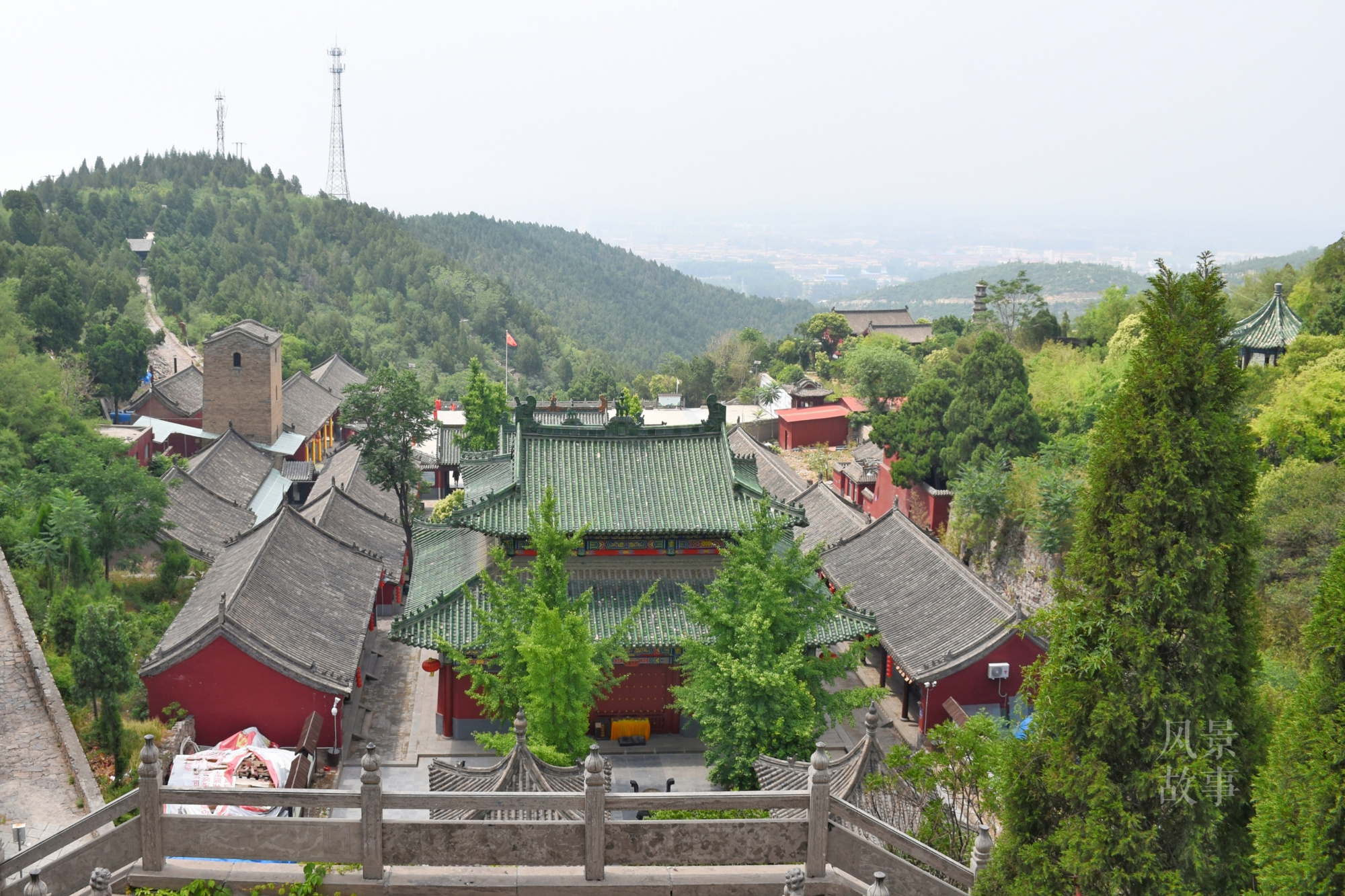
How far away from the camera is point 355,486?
1544 inches

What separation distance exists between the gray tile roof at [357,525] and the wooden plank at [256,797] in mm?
19548

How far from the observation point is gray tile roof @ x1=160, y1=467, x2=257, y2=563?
1208 inches

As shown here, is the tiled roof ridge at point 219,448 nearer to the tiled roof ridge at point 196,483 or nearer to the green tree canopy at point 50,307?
the tiled roof ridge at point 196,483

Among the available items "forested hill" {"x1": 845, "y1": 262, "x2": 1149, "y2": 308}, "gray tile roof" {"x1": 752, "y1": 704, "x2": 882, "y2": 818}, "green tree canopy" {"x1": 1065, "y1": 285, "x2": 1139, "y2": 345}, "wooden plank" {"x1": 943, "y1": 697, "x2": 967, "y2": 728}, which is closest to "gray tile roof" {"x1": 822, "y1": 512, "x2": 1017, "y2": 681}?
"wooden plank" {"x1": 943, "y1": 697, "x2": 967, "y2": 728}

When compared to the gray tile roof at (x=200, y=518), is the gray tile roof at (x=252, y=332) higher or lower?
higher

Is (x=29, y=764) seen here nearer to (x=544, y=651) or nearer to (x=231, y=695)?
(x=231, y=695)

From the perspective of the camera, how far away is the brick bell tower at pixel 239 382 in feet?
155

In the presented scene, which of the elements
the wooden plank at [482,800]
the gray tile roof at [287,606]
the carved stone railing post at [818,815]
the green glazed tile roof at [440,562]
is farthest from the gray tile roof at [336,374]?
the carved stone railing post at [818,815]

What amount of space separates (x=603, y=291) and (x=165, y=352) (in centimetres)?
9123

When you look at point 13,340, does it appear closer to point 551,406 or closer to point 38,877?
point 551,406

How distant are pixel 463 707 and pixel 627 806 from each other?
12.4 meters

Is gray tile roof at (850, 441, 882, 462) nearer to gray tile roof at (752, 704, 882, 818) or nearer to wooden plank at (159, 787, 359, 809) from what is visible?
gray tile roof at (752, 704, 882, 818)

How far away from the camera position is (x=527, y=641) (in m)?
17.7

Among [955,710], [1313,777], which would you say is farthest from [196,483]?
[1313,777]
